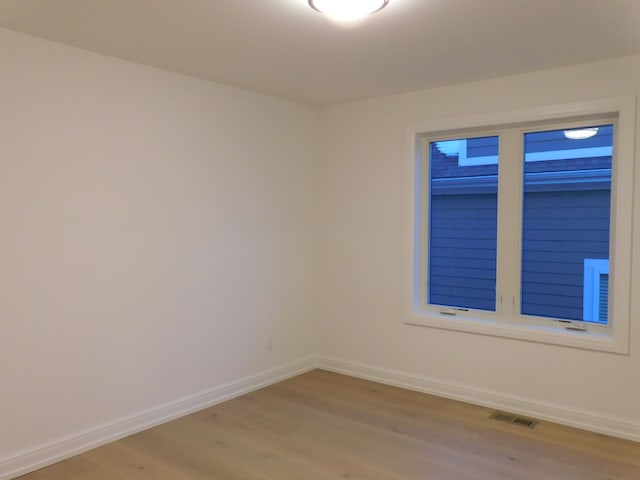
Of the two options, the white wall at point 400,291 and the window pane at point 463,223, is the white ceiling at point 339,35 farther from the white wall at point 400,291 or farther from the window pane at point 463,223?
the window pane at point 463,223

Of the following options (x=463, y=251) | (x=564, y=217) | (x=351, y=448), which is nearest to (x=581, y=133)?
(x=564, y=217)

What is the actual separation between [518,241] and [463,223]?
0.45 meters

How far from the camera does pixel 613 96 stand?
3.18 metres

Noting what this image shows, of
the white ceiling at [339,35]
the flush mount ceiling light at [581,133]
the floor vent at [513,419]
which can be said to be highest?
the white ceiling at [339,35]

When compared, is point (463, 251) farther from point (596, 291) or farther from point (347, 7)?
point (347, 7)

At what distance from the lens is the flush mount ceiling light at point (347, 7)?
221 centimetres

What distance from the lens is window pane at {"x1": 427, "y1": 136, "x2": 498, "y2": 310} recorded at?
3879 millimetres

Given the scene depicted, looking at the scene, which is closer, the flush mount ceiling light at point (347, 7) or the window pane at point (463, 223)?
the flush mount ceiling light at point (347, 7)

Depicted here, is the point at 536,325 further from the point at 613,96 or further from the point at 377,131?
the point at 377,131

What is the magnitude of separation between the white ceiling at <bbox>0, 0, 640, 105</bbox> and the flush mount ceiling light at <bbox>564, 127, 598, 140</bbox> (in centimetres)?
50

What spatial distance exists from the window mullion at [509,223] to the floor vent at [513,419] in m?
0.68

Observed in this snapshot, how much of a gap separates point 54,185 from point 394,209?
8.20 feet

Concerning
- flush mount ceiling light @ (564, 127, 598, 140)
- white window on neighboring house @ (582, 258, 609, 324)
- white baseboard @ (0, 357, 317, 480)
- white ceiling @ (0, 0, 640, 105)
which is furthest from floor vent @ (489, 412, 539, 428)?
white ceiling @ (0, 0, 640, 105)

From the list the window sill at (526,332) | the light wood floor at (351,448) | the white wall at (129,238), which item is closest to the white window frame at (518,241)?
the window sill at (526,332)
